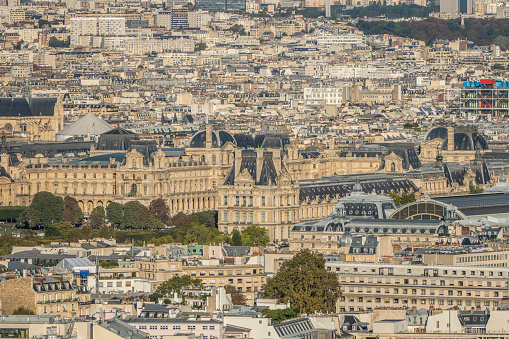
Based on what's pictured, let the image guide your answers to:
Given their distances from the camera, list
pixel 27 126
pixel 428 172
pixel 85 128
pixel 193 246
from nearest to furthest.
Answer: pixel 193 246, pixel 428 172, pixel 85 128, pixel 27 126

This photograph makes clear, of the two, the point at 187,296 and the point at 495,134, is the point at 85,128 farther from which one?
the point at 187,296

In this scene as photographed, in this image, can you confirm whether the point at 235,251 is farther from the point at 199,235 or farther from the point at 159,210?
the point at 159,210

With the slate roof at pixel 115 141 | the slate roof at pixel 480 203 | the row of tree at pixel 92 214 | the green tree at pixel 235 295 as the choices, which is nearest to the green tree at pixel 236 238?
the slate roof at pixel 480 203

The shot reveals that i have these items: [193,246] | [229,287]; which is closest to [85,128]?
[193,246]

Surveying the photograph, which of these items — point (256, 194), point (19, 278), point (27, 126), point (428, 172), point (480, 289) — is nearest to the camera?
point (19, 278)

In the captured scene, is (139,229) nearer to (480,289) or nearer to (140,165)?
(140,165)

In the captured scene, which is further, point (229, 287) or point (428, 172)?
point (428, 172)

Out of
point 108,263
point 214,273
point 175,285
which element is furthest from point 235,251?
point 175,285

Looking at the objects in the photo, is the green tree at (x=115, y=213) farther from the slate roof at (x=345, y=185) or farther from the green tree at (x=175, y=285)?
the green tree at (x=175, y=285)
